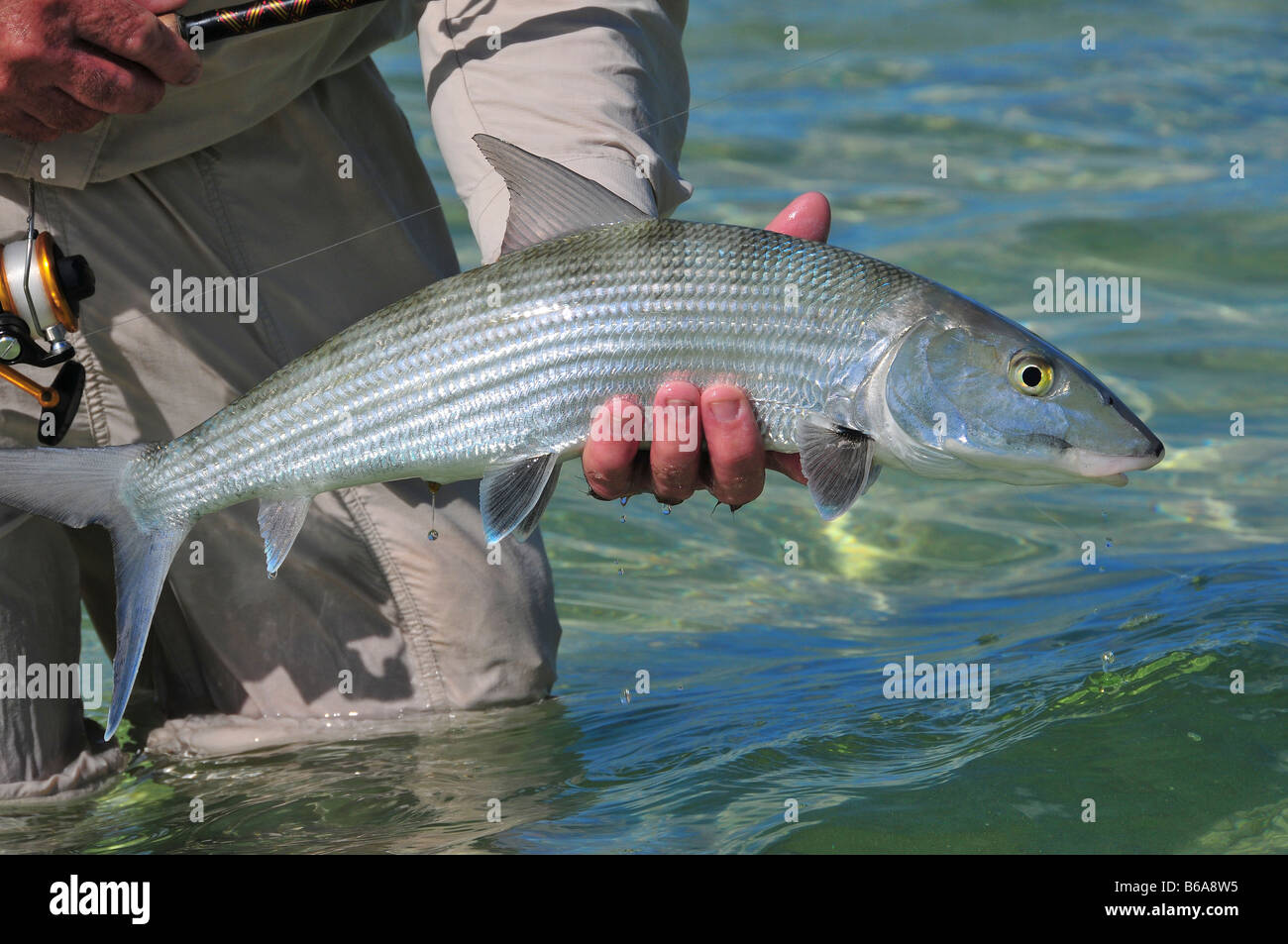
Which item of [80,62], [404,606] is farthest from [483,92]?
[404,606]

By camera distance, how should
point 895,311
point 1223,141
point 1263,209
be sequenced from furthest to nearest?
point 1223,141
point 1263,209
point 895,311

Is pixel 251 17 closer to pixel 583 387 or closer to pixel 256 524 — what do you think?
pixel 583 387

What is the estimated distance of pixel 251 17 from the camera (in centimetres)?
338

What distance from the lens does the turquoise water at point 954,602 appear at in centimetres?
345

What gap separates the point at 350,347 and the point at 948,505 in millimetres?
3212

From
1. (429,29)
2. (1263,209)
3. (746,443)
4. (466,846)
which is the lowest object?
(466,846)

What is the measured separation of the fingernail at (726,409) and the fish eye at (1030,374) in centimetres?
54

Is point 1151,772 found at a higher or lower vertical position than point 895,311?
lower

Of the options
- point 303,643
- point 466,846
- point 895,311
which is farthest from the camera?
point 303,643

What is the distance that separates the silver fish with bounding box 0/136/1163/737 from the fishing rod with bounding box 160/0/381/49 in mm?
563

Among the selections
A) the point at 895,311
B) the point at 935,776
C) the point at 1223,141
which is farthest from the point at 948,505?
the point at 1223,141

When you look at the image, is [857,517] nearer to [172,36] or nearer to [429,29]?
[429,29]

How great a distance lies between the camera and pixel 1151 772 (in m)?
3.44

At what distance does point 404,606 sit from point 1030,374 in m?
1.93
